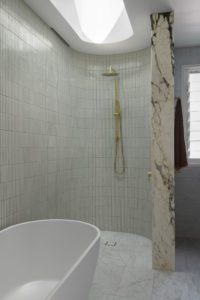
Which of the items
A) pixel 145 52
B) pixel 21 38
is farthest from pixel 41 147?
pixel 145 52

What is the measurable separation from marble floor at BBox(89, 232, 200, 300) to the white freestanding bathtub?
14.8 inches

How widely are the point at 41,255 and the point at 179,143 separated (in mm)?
2101

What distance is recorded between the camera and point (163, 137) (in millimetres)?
2762

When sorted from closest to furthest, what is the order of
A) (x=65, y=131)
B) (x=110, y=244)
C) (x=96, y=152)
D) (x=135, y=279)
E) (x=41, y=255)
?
(x=41, y=255) → (x=135, y=279) → (x=110, y=244) → (x=65, y=131) → (x=96, y=152)

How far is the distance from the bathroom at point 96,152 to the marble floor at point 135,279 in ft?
0.04

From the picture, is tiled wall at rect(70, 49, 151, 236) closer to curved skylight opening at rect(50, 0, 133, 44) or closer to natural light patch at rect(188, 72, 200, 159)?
curved skylight opening at rect(50, 0, 133, 44)

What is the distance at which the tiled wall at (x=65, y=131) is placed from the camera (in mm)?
2445

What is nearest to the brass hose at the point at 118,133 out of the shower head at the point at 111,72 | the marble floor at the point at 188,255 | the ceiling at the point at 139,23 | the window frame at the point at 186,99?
the shower head at the point at 111,72

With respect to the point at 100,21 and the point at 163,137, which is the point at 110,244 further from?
the point at 100,21

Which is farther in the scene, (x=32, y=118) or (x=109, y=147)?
(x=109, y=147)

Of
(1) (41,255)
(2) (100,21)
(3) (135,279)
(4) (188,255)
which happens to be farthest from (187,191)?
(2) (100,21)

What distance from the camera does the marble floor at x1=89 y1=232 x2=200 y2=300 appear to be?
7.55 feet

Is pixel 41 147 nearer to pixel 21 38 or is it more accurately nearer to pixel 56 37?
pixel 21 38

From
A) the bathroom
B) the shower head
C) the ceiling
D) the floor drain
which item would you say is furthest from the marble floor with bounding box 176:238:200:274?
the ceiling
